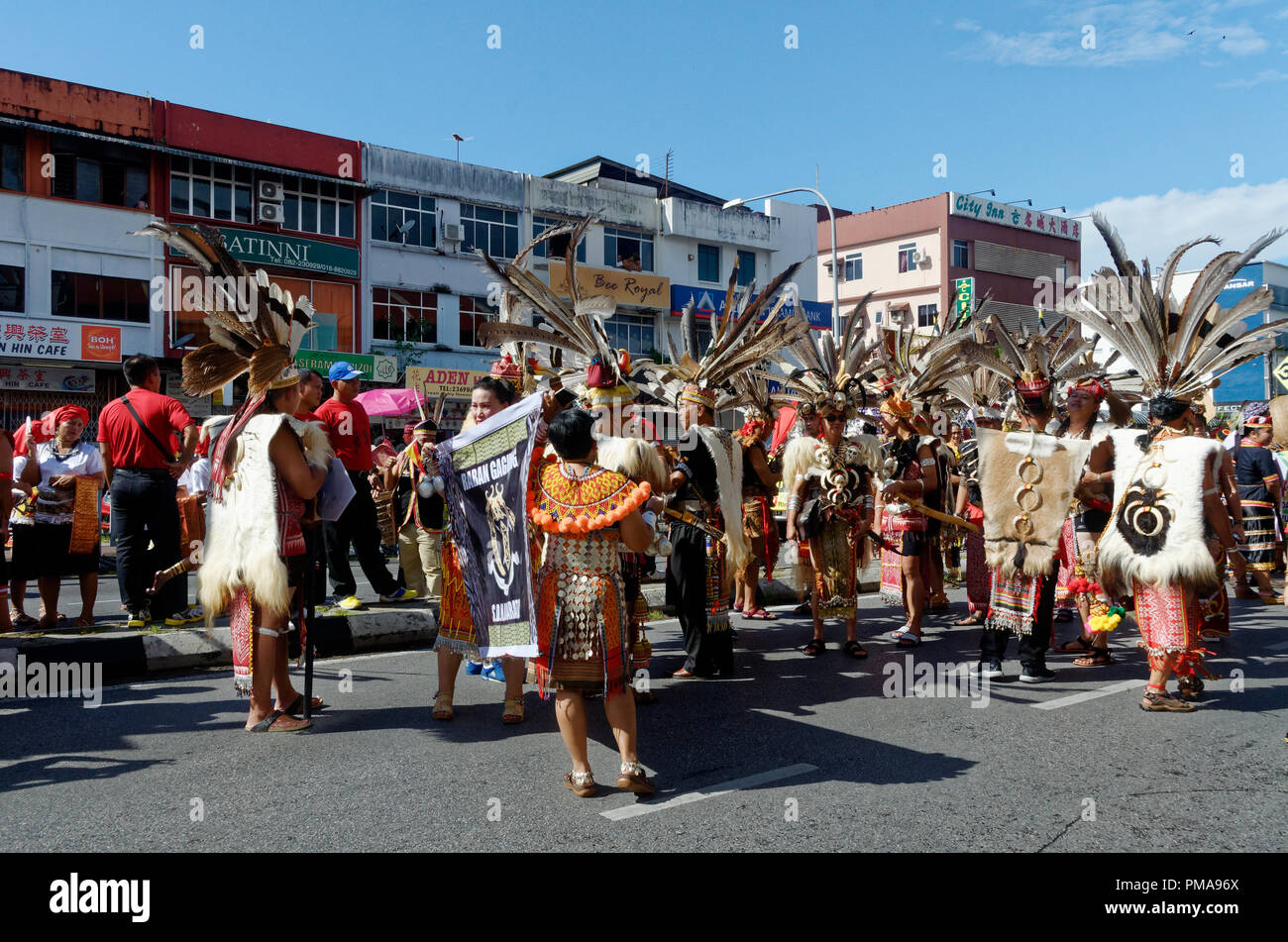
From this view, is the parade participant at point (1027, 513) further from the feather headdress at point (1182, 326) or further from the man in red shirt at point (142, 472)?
the man in red shirt at point (142, 472)

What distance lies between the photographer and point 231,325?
16.9 ft

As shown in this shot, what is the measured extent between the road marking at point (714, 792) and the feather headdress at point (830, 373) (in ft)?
11.6

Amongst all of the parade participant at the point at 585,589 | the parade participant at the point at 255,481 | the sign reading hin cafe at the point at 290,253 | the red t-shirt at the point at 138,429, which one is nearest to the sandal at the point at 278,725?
the parade participant at the point at 255,481

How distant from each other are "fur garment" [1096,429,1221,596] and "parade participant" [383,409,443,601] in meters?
4.70

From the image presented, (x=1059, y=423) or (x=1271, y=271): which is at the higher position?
(x=1271, y=271)

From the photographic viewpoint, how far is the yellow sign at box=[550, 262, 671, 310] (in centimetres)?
3170

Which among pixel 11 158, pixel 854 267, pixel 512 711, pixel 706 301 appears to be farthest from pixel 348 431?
pixel 854 267

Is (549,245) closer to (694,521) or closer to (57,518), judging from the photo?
(57,518)

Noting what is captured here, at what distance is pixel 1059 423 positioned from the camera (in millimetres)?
6938

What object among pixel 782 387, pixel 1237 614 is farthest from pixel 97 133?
pixel 1237 614

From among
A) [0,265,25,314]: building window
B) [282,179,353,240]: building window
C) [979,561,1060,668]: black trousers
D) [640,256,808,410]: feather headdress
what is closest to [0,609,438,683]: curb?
[640,256,808,410]: feather headdress
